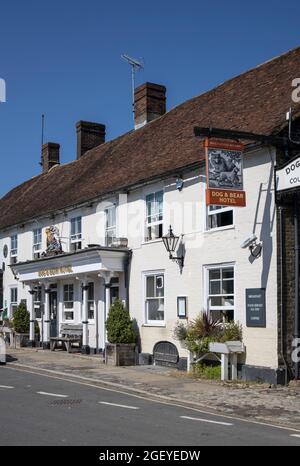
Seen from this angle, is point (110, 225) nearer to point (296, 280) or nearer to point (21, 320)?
point (21, 320)

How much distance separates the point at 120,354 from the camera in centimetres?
1894

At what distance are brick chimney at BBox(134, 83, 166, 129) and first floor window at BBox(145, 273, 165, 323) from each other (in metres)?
8.23

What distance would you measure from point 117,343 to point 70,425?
957cm

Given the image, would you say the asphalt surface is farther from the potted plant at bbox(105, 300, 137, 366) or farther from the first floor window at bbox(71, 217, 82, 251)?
the first floor window at bbox(71, 217, 82, 251)

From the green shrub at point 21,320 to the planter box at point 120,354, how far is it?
824 cm

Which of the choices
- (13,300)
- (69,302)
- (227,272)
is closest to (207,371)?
(227,272)

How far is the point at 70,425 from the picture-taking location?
31.2 ft

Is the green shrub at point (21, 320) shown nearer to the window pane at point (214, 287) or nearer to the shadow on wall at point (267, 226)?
the window pane at point (214, 287)

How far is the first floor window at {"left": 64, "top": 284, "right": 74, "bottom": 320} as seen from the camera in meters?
24.0

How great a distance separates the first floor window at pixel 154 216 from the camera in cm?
1916

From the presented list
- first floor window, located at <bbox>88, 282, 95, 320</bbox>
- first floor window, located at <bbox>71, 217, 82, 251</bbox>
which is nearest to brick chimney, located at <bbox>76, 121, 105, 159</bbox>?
first floor window, located at <bbox>71, 217, 82, 251</bbox>

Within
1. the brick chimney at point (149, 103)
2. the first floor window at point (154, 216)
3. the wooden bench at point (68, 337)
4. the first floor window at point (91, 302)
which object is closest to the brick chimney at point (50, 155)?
the brick chimney at point (149, 103)
